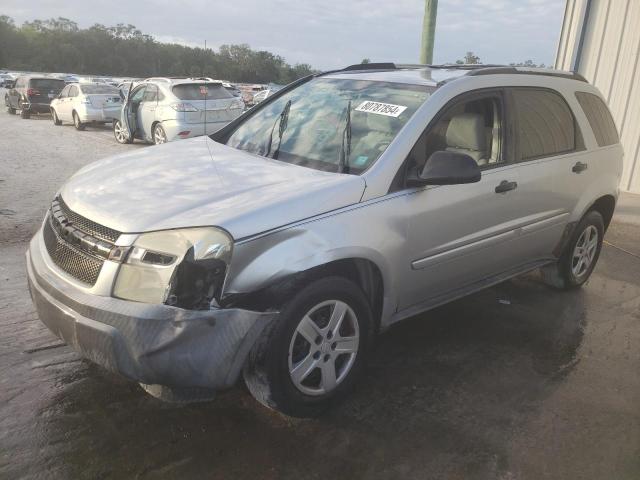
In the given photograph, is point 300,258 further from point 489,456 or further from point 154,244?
point 489,456

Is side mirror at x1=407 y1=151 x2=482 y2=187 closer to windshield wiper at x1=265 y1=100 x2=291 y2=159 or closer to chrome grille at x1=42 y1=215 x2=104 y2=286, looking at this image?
windshield wiper at x1=265 y1=100 x2=291 y2=159

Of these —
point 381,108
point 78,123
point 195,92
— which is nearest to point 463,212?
point 381,108

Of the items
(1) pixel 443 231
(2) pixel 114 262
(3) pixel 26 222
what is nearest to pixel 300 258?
(2) pixel 114 262

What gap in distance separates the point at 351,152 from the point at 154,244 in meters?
1.34

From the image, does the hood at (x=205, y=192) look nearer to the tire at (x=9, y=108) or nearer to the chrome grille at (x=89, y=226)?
the chrome grille at (x=89, y=226)

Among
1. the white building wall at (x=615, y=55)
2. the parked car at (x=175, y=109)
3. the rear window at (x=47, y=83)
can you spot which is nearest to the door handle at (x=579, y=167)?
the white building wall at (x=615, y=55)

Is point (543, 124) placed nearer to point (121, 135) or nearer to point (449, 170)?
point (449, 170)

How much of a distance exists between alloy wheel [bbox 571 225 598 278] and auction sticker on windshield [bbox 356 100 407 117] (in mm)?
2391

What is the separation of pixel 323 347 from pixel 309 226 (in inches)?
25.6

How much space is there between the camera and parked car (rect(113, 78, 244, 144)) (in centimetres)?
1257

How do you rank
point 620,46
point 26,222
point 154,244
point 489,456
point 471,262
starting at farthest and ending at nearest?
point 620,46 < point 26,222 < point 471,262 < point 489,456 < point 154,244

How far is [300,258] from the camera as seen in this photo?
2637mm

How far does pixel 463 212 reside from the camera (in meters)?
3.47

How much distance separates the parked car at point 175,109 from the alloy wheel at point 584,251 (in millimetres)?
9439
